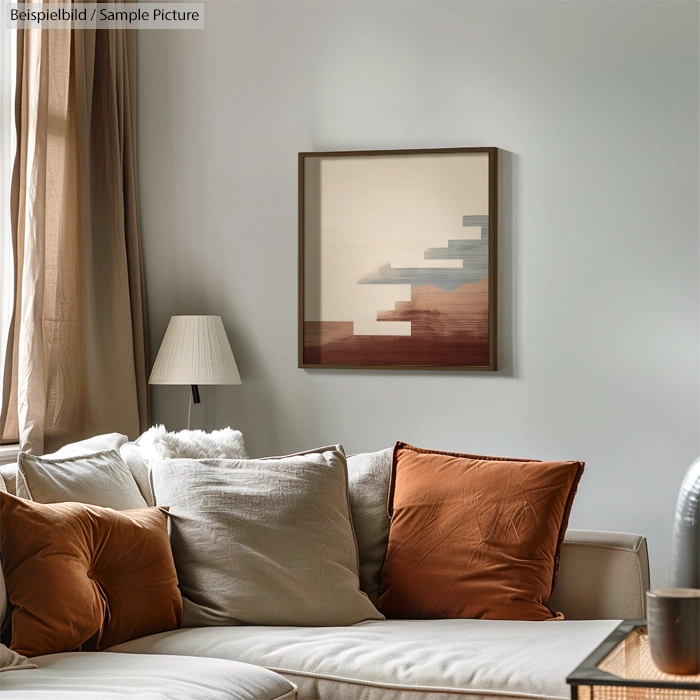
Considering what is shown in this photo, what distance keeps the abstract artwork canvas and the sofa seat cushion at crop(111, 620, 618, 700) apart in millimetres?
1479

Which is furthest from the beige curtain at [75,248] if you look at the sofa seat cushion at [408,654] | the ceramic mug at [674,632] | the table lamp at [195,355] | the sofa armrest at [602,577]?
the ceramic mug at [674,632]

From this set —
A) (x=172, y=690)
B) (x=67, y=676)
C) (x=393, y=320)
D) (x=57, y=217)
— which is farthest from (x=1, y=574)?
(x=393, y=320)

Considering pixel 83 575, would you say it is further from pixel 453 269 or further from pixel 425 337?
pixel 453 269

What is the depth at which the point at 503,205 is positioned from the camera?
3.71 meters

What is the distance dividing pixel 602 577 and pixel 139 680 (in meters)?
1.32

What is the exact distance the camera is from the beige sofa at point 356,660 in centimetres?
195

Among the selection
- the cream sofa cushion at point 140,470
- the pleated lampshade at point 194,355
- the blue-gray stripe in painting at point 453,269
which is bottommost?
the cream sofa cushion at point 140,470

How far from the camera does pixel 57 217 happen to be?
3.54 meters

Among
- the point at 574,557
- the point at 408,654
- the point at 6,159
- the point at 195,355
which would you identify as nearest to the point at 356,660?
the point at 408,654

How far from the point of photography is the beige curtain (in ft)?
11.1

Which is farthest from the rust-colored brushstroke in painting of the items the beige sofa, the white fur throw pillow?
the beige sofa

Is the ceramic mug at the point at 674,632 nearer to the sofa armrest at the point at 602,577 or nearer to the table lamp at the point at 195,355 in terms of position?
the sofa armrest at the point at 602,577

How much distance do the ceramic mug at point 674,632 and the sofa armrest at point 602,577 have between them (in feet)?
4.44

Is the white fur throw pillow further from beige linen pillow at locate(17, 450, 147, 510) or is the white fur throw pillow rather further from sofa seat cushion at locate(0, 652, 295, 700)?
sofa seat cushion at locate(0, 652, 295, 700)
